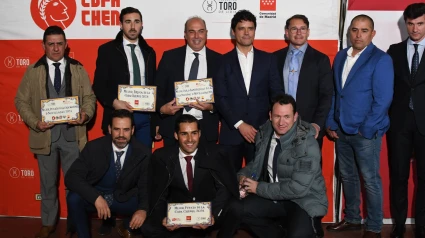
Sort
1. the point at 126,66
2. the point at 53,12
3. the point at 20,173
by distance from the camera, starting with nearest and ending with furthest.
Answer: the point at 126,66, the point at 53,12, the point at 20,173

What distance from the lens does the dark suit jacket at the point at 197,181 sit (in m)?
4.09

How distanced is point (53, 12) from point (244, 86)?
7.15 ft

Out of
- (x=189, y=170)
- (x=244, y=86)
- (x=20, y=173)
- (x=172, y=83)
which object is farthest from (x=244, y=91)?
(x=20, y=173)

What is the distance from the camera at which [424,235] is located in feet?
14.9

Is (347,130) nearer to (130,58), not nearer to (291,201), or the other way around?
(291,201)

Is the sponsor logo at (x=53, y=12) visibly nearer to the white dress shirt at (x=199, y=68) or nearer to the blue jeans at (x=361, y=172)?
the white dress shirt at (x=199, y=68)

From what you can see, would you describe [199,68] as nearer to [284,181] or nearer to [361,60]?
[284,181]

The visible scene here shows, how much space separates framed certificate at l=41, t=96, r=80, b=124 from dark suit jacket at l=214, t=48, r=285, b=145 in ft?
4.15

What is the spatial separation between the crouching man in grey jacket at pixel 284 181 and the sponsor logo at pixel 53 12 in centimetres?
236

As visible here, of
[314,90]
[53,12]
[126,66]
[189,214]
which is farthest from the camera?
[53,12]

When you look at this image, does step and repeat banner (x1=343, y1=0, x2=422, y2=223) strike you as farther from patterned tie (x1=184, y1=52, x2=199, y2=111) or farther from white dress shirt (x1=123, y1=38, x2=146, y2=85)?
white dress shirt (x1=123, y1=38, x2=146, y2=85)

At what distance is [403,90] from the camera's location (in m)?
4.42

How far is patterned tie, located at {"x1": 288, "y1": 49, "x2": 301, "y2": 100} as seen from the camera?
14.7 ft

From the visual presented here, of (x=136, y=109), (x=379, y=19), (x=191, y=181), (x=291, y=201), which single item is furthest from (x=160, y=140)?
(x=379, y=19)
